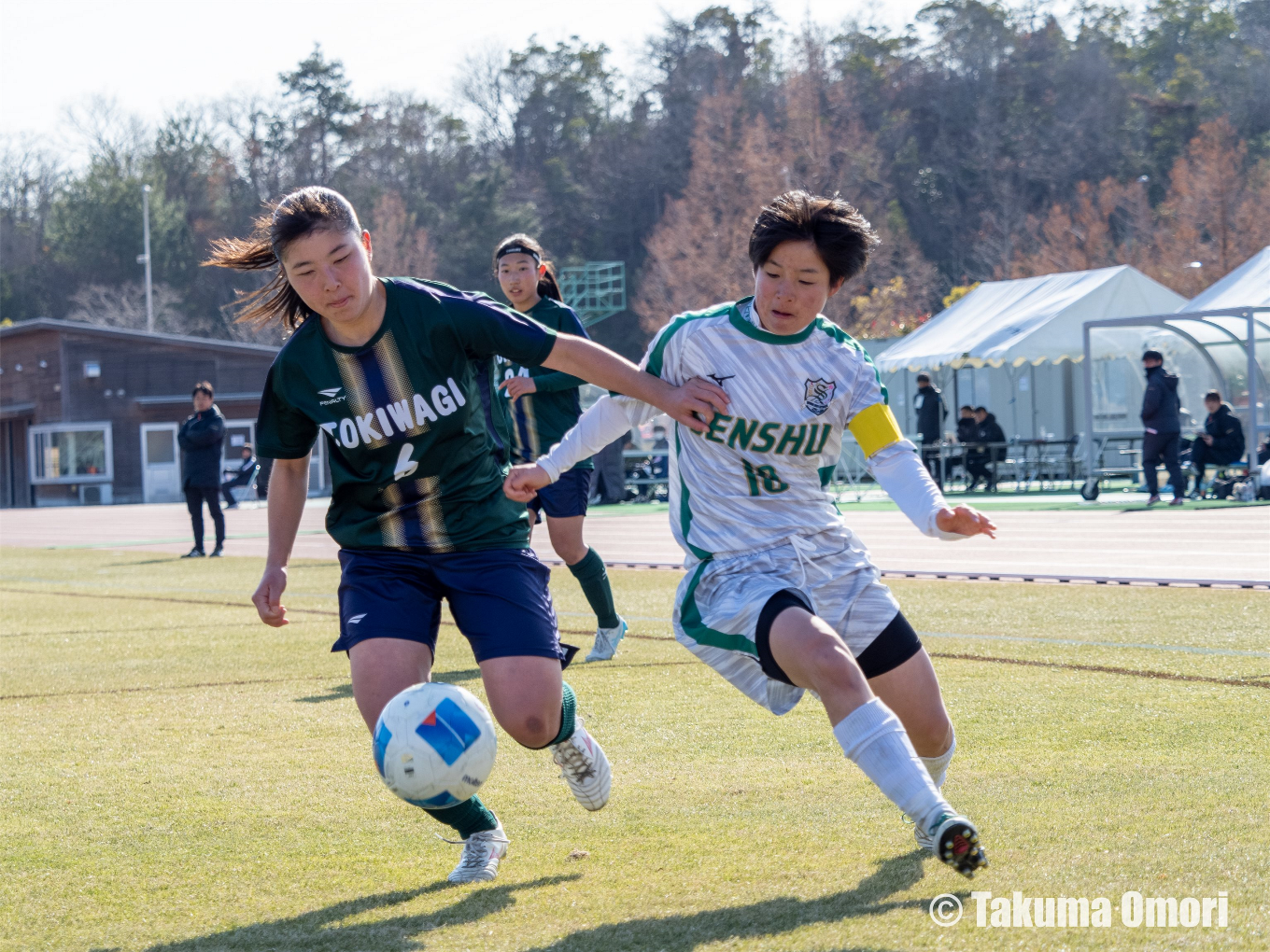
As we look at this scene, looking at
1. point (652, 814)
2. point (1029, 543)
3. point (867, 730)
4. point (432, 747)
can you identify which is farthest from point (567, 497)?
point (1029, 543)

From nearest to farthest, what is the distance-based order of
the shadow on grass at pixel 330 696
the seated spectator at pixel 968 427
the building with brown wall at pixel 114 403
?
the shadow on grass at pixel 330 696 → the seated spectator at pixel 968 427 → the building with brown wall at pixel 114 403

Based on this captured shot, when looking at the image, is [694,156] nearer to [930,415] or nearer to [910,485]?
[930,415]

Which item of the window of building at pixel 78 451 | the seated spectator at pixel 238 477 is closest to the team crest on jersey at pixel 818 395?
the seated spectator at pixel 238 477

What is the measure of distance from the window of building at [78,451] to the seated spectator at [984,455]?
3007 cm

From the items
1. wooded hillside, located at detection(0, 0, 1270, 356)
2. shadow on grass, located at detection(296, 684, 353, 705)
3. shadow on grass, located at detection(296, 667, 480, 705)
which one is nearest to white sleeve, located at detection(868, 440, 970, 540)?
shadow on grass, located at detection(296, 667, 480, 705)

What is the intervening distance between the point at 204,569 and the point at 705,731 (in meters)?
11.2

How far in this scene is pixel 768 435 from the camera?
412 centimetres

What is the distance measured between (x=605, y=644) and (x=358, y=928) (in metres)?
4.59

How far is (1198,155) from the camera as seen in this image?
51.6m

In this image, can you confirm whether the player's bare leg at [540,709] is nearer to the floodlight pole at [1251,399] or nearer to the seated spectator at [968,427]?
the floodlight pole at [1251,399]

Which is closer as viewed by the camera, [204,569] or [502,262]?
[502,262]

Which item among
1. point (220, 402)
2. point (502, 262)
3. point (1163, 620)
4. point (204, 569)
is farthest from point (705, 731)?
point (220, 402)

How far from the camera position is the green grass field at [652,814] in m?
3.46

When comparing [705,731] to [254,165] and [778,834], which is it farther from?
[254,165]
